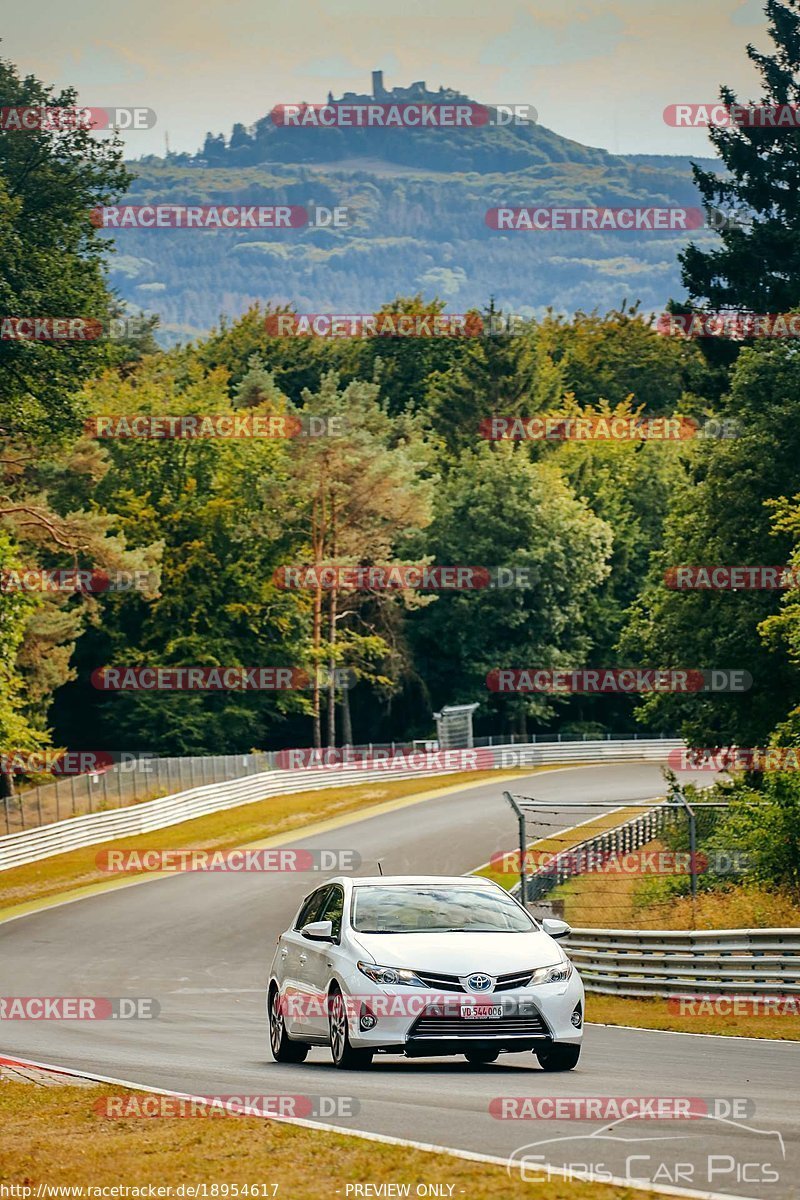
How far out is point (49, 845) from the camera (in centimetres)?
4847

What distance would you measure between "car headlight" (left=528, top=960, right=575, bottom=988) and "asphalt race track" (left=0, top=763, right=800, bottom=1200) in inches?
27.0

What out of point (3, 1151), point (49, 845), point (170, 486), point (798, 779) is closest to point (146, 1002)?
point (798, 779)

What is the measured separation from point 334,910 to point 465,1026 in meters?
2.02

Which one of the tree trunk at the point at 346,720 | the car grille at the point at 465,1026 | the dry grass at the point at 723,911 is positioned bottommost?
the tree trunk at the point at 346,720

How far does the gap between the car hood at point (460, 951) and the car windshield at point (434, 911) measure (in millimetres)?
188

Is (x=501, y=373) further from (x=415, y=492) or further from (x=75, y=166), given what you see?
(x=75, y=166)

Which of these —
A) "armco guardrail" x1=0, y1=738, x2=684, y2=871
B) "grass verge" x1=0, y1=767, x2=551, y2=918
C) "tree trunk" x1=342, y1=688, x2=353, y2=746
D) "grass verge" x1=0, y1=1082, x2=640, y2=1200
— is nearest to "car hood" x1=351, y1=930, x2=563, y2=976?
"grass verge" x1=0, y1=1082, x2=640, y2=1200

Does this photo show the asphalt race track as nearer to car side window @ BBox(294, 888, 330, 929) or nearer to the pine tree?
car side window @ BBox(294, 888, 330, 929)

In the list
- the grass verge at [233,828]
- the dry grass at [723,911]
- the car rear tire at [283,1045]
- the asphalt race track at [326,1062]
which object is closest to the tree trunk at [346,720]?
the grass verge at [233,828]

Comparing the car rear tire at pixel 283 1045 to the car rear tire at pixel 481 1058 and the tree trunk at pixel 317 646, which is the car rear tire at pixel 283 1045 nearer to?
the car rear tire at pixel 481 1058

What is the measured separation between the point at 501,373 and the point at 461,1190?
299ft

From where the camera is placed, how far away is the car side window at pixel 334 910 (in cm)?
1395

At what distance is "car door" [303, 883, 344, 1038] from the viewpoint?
44.8ft

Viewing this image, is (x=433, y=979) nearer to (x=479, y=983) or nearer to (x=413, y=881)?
(x=479, y=983)
